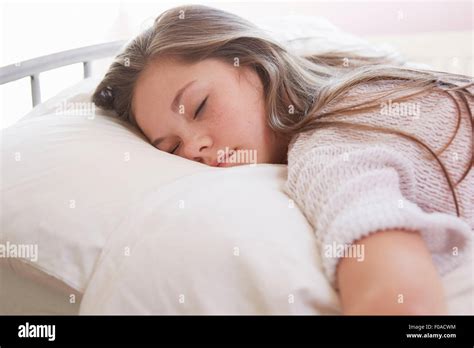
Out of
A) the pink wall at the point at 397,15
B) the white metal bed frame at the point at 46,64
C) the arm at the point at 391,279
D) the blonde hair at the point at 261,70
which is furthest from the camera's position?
the pink wall at the point at 397,15

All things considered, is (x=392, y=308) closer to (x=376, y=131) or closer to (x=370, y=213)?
(x=370, y=213)

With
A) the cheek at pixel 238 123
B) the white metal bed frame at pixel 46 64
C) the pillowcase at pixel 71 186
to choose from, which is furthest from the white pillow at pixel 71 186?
the white metal bed frame at pixel 46 64

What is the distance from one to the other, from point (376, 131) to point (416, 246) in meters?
0.21

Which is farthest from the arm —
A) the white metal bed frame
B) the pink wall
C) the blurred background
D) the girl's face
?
the pink wall

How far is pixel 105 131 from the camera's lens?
3.12 ft

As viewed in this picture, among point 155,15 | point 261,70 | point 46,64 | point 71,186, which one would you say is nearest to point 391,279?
point 71,186

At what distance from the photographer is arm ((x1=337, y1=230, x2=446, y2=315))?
0.56m

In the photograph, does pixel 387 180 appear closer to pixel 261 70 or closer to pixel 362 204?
pixel 362 204

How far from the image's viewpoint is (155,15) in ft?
6.23

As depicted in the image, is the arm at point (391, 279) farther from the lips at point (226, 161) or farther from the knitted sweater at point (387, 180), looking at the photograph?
the lips at point (226, 161)

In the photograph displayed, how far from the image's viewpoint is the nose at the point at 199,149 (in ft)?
3.15

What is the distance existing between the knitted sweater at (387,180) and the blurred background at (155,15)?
1191 mm
